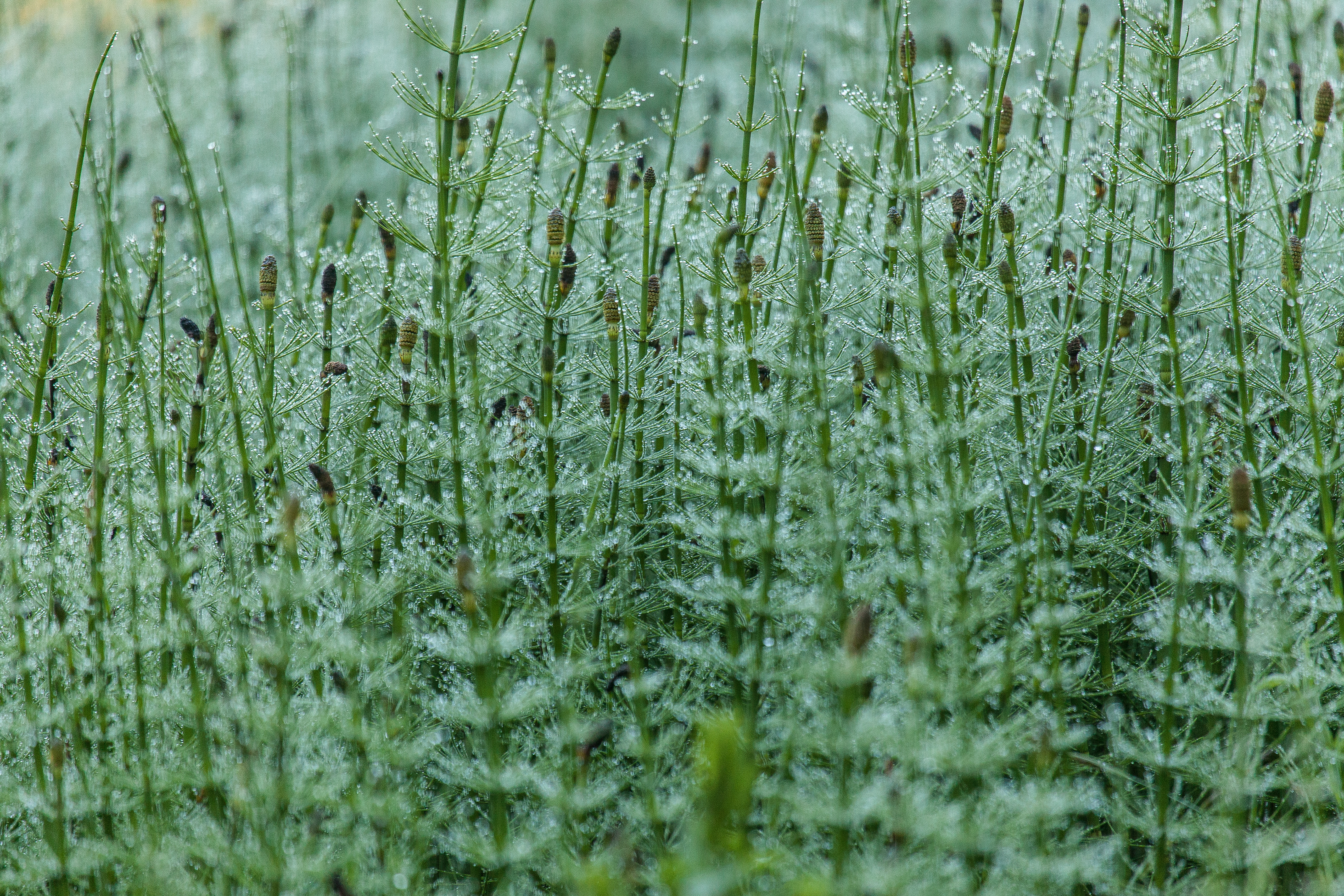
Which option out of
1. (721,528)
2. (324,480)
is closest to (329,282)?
(324,480)

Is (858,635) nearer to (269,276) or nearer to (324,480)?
(324,480)

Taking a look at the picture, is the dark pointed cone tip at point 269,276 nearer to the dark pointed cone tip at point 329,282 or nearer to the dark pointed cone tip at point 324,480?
the dark pointed cone tip at point 329,282

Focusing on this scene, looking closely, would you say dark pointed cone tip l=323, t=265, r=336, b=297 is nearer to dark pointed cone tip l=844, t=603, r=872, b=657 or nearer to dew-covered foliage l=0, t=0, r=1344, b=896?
dew-covered foliage l=0, t=0, r=1344, b=896

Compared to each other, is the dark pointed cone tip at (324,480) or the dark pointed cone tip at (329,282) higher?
the dark pointed cone tip at (329,282)

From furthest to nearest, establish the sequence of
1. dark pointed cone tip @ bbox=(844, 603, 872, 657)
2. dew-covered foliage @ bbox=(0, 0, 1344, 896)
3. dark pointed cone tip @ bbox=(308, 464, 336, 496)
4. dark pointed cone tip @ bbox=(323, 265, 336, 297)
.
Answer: dark pointed cone tip @ bbox=(323, 265, 336, 297) → dark pointed cone tip @ bbox=(308, 464, 336, 496) → dew-covered foliage @ bbox=(0, 0, 1344, 896) → dark pointed cone tip @ bbox=(844, 603, 872, 657)

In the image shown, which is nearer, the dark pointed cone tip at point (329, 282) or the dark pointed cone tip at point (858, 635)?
the dark pointed cone tip at point (858, 635)

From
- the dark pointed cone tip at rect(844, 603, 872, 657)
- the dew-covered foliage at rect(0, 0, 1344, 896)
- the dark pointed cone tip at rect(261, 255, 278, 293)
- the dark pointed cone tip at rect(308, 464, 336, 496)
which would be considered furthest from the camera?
the dark pointed cone tip at rect(261, 255, 278, 293)

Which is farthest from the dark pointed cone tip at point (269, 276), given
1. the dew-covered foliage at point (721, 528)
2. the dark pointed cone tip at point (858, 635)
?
the dark pointed cone tip at point (858, 635)

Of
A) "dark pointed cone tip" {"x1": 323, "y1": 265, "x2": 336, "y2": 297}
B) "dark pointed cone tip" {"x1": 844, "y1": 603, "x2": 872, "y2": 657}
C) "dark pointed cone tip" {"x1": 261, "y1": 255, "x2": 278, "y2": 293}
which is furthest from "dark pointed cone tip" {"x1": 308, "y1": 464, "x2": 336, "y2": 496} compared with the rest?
"dark pointed cone tip" {"x1": 844, "y1": 603, "x2": 872, "y2": 657}

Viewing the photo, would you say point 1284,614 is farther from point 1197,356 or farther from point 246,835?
point 246,835
